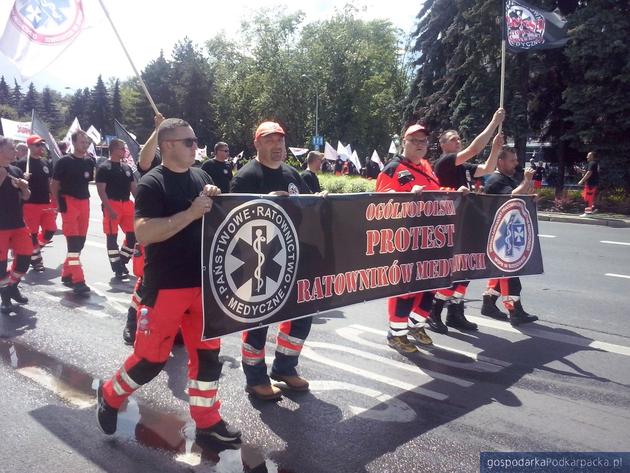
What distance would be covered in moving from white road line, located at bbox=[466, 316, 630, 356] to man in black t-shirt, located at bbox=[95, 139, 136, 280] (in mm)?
4887

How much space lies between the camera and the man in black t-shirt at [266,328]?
419cm

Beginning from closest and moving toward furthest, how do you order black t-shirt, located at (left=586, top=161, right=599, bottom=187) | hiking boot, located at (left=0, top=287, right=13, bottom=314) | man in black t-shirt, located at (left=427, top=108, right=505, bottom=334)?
man in black t-shirt, located at (left=427, top=108, right=505, bottom=334)
hiking boot, located at (left=0, top=287, right=13, bottom=314)
black t-shirt, located at (left=586, top=161, right=599, bottom=187)

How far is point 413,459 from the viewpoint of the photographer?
11.4ft

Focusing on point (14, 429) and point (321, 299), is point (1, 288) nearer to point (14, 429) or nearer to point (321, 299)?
point (14, 429)

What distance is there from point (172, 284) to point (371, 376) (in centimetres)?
213

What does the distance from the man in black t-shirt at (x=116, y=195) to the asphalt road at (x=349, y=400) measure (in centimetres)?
167

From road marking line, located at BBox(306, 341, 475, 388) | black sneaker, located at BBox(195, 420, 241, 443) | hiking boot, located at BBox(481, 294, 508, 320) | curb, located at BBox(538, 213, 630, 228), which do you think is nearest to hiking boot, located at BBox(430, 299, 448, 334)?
hiking boot, located at BBox(481, 294, 508, 320)

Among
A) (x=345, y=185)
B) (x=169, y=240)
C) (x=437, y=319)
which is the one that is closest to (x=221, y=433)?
(x=169, y=240)

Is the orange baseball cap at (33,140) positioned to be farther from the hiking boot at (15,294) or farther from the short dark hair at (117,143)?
the hiking boot at (15,294)

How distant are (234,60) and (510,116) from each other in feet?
140

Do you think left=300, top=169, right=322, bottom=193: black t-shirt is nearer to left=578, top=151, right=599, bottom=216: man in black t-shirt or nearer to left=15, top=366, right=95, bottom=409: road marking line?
left=15, top=366, right=95, bottom=409: road marking line

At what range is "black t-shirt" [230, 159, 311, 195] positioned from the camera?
4164 millimetres

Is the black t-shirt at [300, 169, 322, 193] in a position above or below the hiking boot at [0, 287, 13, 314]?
above

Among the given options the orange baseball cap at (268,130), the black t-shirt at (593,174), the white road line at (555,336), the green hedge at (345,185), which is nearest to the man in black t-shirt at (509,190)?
the white road line at (555,336)
